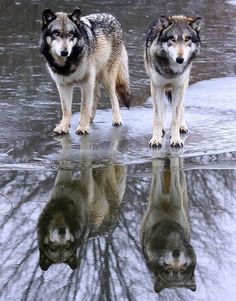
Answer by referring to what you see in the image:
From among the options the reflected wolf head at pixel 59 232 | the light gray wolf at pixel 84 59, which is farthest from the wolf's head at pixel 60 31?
the reflected wolf head at pixel 59 232

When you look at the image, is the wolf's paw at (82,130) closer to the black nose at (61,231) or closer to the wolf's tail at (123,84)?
the wolf's tail at (123,84)

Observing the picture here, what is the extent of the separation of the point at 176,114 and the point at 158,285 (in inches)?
149

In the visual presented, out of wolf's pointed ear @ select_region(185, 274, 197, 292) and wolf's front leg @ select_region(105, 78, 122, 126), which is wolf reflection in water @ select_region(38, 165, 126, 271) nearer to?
wolf's pointed ear @ select_region(185, 274, 197, 292)

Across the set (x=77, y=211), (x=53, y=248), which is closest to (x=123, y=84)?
(x=77, y=211)

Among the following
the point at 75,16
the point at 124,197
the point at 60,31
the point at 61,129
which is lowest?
the point at 124,197

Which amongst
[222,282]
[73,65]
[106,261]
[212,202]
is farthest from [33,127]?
[222,282]

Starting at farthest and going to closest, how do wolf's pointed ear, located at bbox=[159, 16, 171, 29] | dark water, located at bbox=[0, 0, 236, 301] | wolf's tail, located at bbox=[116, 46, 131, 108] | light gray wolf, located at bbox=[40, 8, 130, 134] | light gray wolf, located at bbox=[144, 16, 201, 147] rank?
wolf's tail, located at bbox=[116, 46, 131, 108]
light gray wolf, located at bbox=[40, 8, 130, 134]
wolf's pointed ear, located at bbox=[159, 16, 171, 29]
light gray wolf, located at bbox=[144, 16, 201, 147]
dark water, located at bbox=[0, 0, 236, 301]

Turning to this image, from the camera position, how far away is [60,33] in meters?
8.48

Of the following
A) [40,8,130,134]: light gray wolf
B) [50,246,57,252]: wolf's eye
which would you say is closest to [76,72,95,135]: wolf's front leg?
[40,8,130,134]: light gray wolf

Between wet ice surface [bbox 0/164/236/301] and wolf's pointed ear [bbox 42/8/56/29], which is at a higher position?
wolf's pointed ear [bbox 42/8/56/29]

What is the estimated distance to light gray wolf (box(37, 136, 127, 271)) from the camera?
5.45 meters

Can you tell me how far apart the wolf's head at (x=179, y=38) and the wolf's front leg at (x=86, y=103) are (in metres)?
1.21

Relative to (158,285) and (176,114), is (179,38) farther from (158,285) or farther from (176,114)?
(158,285)

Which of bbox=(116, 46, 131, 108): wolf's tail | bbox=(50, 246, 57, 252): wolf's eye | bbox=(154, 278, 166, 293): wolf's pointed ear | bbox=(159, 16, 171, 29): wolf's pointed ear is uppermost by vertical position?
bbox=(116, 46, 131, 108): wolf's tail
